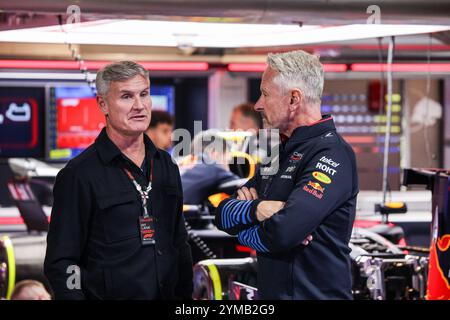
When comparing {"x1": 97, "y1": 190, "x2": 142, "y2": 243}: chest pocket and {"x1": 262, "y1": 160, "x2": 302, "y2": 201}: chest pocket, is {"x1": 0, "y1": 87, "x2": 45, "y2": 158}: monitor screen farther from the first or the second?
{"x1": 262, "y1": 160, "x2": 302, "y2": 201}: chest pocket

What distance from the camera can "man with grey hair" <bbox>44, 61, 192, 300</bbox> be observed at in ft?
8.37

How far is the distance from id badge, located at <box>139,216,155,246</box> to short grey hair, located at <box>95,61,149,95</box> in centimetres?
43

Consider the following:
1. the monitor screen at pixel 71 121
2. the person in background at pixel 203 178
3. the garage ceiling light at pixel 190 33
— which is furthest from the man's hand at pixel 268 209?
the monitor screen at pixel 71 121

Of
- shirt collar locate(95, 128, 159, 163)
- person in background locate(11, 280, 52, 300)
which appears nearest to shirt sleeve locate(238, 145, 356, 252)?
shirt collar locate(95, 128, 159, 163)

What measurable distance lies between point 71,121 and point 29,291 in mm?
3962

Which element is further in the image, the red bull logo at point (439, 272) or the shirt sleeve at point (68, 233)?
the red bull logo at point (439, 272)

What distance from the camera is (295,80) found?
250cm

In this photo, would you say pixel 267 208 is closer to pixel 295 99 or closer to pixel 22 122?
pixel 295 99

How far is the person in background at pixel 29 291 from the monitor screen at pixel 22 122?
3180 millimetres

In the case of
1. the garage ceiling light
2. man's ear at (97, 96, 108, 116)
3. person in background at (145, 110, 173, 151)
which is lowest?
person in background at (145, 110, 173, 151)

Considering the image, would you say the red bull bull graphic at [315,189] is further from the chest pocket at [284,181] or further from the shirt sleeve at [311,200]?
the chest pocket at [284,181]

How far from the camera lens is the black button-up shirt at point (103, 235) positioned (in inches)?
99.9

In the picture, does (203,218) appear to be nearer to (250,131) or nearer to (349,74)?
(250,131)
